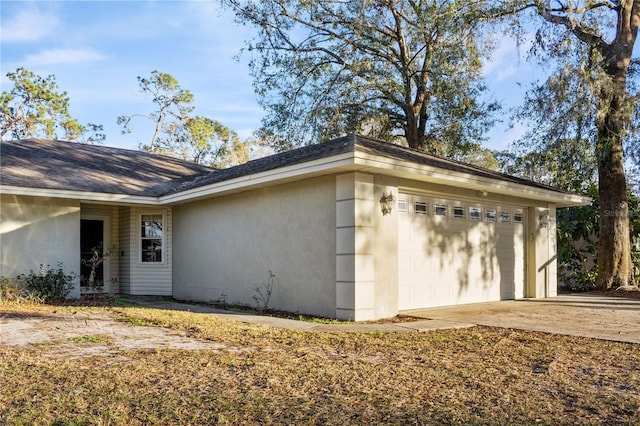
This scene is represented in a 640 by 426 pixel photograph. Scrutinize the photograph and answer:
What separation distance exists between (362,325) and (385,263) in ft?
4.59

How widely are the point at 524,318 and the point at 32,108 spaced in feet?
96.7

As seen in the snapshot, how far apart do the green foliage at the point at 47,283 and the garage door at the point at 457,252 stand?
7465 mm

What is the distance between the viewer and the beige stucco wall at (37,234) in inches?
453

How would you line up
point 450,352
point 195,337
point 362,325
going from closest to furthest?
1. point 450,352
2. point 195,337
3. point 362,325

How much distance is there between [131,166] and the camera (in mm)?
15500

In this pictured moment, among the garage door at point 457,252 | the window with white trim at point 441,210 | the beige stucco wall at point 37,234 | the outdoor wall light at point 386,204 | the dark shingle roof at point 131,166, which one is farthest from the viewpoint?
the beige stucco wall at point 37,234

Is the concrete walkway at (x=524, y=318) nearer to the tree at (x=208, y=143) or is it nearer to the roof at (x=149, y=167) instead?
the roof at (x=149, y=167)

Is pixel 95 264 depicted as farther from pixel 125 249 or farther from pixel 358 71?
pixel 358 71

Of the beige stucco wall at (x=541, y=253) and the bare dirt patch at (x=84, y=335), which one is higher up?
the beige stucco wall at (x=541, y=253)

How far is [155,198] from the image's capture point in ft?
43.0

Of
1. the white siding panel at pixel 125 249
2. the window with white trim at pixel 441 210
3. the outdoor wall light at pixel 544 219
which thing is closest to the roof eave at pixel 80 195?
the white siding panel at pixel 125 249

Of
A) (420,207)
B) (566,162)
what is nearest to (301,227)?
(420,207)

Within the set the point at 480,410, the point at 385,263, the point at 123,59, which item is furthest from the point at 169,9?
the point at 480,410

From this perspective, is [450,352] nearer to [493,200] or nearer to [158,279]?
[493,200]
